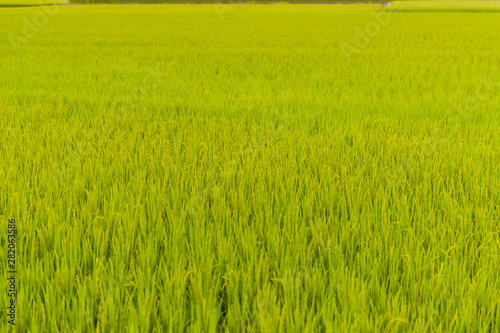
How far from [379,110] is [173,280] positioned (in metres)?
2.62

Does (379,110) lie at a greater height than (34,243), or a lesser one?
greater

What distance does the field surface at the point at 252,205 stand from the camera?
0.98 m

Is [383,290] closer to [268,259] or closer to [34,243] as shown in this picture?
[268,259]

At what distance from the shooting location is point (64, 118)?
9.53 ft

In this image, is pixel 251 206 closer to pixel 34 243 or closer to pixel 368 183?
pixel 368 183

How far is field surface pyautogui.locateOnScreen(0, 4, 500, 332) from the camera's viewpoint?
0.98 meters

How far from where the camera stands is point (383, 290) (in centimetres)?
100

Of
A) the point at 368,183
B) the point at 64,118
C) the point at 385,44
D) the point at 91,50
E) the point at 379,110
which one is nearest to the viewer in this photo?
the point at 368,183

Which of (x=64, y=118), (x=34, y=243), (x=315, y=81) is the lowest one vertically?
(x=34, y=243)

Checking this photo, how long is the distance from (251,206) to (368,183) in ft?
1.73

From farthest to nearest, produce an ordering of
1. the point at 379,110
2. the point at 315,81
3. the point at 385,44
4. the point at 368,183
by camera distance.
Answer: the point at 385,44 → the point at 315,81 → the point at 379,110 → the point at 368,183

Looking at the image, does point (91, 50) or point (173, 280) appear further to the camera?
point (91, 50)

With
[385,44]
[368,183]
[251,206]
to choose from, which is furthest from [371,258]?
[385,44]

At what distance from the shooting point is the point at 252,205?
158 cm
